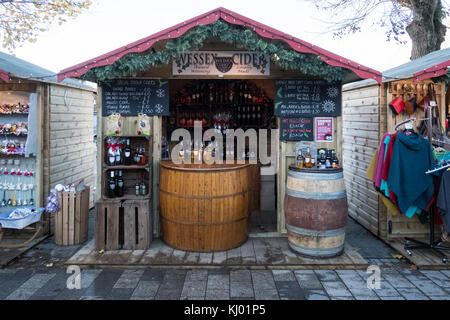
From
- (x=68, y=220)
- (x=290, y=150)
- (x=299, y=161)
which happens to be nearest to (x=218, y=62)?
(x=290, y=150)

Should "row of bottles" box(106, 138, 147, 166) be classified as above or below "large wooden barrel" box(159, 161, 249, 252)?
above

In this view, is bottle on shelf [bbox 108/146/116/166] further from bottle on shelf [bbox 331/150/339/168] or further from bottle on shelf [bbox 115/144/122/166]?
bottle on shelf [bbox 331/150/339/168]

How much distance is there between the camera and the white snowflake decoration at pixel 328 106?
17.7 ft

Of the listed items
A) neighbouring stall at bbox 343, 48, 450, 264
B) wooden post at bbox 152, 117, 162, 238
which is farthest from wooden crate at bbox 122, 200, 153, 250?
neighbouring stall at bbox 343, 48, 450, 264

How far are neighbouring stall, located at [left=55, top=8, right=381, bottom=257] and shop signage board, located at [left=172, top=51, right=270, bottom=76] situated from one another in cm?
1

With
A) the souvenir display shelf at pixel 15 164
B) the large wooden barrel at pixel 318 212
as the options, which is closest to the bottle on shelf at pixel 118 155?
the souvenir display shelf at pixel 15 164

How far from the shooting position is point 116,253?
4.81 metres

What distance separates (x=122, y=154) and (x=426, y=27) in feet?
30.2

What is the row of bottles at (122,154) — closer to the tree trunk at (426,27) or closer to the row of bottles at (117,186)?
the row of bottles at (117,186)

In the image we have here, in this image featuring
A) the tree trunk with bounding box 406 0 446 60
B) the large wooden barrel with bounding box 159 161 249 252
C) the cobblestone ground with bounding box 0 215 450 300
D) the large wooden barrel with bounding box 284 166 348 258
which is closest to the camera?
the cobblestone ground with bounding box 0 215 450 300

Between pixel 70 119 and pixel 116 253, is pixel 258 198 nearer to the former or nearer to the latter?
pixel 116 253

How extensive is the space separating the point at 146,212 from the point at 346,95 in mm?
4452

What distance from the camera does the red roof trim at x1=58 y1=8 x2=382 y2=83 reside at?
4136 mm

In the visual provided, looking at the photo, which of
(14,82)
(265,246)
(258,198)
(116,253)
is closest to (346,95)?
(258,198)
